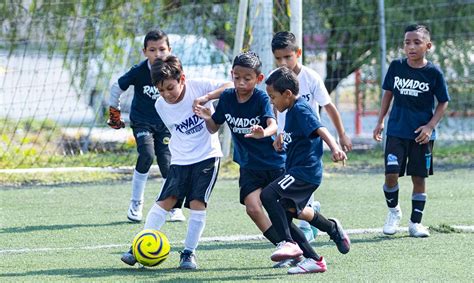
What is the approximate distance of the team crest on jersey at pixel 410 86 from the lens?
783cm

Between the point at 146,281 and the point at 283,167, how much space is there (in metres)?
1.35

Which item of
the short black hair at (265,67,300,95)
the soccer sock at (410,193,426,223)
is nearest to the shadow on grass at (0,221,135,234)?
the soccer sock at (410,193,426,223)

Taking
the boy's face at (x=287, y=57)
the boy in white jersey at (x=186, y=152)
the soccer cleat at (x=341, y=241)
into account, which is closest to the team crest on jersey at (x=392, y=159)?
the boy's face at (x=287, y=57)

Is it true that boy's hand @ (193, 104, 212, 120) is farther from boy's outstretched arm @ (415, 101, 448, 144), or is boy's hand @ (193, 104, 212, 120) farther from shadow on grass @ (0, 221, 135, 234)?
shadow on grass @ (0, 221, 135, 234)

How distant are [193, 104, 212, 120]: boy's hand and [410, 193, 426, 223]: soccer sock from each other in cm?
207

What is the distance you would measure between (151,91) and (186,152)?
221 cm

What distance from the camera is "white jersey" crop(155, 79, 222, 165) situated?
6688 millimetres

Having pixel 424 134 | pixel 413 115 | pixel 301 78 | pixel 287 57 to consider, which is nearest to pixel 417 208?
pixel 424 134

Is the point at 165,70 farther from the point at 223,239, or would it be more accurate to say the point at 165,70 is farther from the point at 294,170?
the point at 223,239

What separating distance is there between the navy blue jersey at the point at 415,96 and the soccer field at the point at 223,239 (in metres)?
0.85

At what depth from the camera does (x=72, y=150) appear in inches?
534

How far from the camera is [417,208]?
7.77 m

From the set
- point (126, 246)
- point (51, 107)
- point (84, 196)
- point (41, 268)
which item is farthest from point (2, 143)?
point (41, 268)

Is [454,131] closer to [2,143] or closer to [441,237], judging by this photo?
[2,143]
